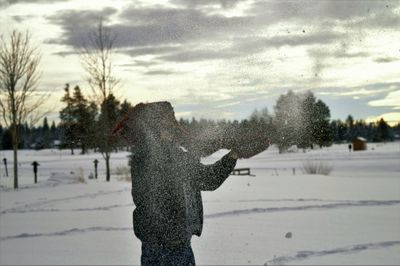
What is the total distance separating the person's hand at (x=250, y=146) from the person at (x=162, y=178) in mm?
70

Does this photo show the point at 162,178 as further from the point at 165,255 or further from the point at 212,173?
the point at 165,255

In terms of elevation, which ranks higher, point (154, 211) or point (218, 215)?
point (154, 211)

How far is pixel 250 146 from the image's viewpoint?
241cm

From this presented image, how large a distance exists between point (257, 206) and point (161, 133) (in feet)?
24.2

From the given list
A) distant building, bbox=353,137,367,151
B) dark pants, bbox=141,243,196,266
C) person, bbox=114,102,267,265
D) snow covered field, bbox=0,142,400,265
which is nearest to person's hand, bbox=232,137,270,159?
person, bbox=114,102,267,265

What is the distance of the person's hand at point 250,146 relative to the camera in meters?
2.37

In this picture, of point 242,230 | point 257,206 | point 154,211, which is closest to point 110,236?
point 242,230

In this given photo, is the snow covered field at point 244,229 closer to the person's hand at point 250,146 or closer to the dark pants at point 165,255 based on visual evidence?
the dark pants at point 165,255

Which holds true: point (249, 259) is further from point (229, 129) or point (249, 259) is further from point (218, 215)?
point (229, 129)

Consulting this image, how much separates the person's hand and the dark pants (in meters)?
0.68

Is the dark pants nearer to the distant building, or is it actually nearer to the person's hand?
the person's hand

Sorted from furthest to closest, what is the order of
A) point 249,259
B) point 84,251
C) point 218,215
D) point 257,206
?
point 257,206 < point 218,215 < point 84,251 < point 249,259

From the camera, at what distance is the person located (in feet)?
8.32

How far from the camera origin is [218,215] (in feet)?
28.6
